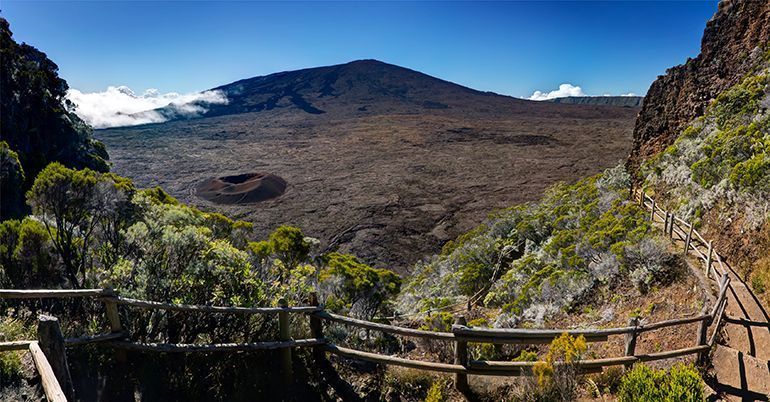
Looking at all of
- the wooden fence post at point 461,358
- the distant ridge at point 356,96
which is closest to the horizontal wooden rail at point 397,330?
the wooden fence post at point 461,358

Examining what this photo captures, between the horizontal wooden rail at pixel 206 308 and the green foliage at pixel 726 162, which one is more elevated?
the green foliage at pixel 726 162

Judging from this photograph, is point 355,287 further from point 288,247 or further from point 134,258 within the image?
point 134,258

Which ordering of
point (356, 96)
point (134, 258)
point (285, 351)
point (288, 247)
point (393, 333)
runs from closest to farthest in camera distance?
point (393, 333) < point (285, 351) < point (134, 258) < point (288, 247) < point (356, 96)

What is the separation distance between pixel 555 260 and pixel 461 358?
25.1 ft

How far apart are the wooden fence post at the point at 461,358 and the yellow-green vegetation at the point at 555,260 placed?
4.37 meters

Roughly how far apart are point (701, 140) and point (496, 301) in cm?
724

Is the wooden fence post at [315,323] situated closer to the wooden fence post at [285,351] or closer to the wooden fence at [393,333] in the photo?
the wooden fence at [393,333]

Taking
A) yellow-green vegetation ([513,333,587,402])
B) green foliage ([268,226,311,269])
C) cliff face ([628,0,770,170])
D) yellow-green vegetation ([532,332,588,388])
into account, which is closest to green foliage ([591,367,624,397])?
yellow-green vegetation ([513,333,587,402])

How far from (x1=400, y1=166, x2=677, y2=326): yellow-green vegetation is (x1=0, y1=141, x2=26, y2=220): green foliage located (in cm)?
1167

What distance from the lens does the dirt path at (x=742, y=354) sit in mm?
4559

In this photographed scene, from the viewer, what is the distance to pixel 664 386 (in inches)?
132

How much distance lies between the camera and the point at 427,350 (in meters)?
6.00

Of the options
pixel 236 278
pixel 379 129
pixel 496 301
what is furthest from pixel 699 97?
pixel 379 129

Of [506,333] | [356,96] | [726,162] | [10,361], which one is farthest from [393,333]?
[356,96]
